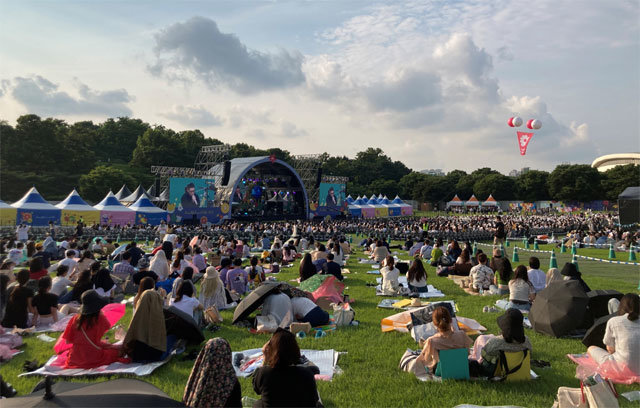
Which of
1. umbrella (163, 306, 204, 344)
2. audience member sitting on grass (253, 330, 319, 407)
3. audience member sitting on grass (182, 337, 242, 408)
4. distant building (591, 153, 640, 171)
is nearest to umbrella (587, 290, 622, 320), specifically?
audience member sitting on grass (253, 330, 319, 407)

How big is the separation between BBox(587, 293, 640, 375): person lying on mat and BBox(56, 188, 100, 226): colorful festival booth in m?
30.5

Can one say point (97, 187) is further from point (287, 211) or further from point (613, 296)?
point (613, 296)

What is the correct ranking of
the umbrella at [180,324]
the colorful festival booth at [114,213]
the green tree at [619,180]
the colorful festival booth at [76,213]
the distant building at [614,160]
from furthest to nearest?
the distant building at [614,160], the green tree at [619,180], the colorful festival booth at [114,213], the colorful festival booth at [76,213], the umbrella at [180,324]

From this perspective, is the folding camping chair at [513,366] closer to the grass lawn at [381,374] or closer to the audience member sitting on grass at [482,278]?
the grass lawn at [381,374]

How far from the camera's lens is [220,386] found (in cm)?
339

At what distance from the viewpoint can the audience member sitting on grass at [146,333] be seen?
535cm

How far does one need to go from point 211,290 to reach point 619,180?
77353 millimetres

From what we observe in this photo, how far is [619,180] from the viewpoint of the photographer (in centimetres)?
6631

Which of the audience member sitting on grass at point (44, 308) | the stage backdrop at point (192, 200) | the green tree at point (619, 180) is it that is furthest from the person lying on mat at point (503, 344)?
the green tree at point (619, 180)

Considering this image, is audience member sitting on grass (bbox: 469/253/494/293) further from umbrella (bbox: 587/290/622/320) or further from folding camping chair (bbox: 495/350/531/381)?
folding camping chair (bbox: 495/350/531/381)

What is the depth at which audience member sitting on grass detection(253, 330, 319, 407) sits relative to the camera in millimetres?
3242

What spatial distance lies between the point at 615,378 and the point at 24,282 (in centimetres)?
855

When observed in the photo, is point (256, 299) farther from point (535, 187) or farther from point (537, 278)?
point (535, 187)

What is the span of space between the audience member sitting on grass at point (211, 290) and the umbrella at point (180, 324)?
6.84 ft
